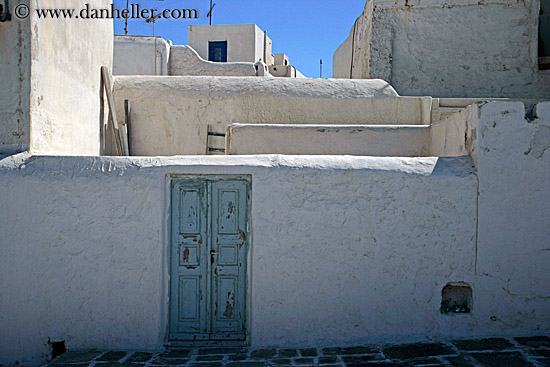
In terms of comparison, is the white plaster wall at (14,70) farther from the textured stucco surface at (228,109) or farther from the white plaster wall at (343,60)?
the white plaster wall at (343,60)

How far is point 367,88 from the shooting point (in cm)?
712

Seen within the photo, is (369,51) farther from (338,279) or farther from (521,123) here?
(338,279)

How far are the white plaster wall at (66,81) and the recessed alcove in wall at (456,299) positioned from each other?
390cm

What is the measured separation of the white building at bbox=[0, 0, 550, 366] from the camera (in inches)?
175

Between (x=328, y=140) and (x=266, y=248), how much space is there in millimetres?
2088

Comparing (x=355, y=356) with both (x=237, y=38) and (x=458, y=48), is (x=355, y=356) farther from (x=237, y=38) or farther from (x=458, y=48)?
(x=237, y=38)

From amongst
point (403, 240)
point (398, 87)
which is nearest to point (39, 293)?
point (403, 240)

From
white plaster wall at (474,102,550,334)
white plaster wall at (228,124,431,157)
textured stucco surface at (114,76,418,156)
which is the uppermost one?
textured stucco surface at (114,76,418,156)

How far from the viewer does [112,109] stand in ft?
21.8

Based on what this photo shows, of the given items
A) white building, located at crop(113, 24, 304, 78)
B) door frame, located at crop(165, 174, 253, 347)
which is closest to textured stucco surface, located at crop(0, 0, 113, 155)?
door frame, located at crop(165, 174, 253, 347)

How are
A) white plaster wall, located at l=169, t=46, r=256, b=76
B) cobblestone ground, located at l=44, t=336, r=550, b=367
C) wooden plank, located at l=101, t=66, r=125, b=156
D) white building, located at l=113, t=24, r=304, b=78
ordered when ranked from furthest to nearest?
white building, located at l=113, t=24, r=304, b=78, white plaster wall, located at l=169, t=46, r=256, b=76, wooden plank, located at l=101, t=66, r=125, b=156, cobblestone ground, located at l=44, t=336, r=550, b=367

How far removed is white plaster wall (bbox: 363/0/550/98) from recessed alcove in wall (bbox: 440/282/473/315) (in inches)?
181

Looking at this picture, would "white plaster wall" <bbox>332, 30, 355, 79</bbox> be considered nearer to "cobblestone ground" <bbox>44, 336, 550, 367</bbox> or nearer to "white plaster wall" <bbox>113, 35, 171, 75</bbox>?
"white plaster wall" <bbox>113, 35, 171, 75</bbox>

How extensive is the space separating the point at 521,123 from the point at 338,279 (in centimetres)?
210
